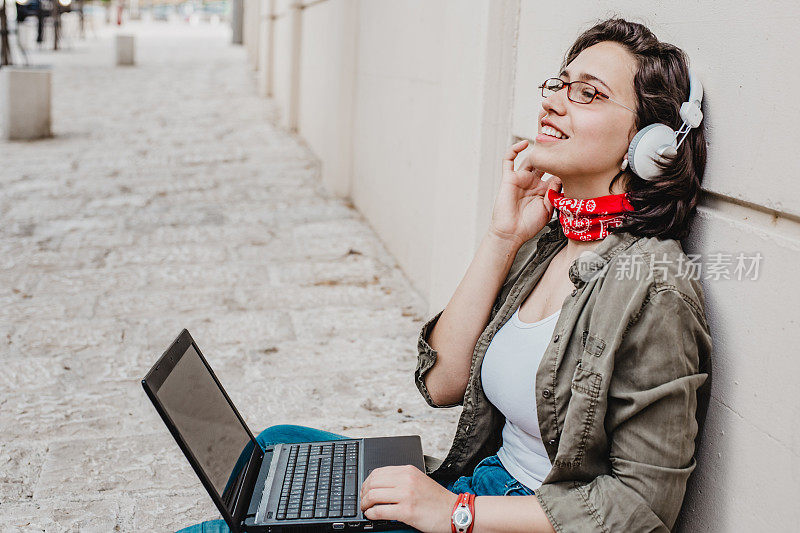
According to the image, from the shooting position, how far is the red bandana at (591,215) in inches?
69.9

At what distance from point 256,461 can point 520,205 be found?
934mm

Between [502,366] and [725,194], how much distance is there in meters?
0.60

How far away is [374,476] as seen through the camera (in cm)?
179

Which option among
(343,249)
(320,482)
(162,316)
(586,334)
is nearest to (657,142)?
(586,334)

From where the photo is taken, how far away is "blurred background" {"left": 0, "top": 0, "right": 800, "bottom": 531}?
166 centimetres

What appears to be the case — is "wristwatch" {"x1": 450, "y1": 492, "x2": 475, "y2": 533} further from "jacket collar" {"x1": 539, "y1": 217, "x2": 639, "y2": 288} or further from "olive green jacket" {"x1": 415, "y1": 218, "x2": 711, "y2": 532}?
"jacket collar" {"x1": 539, "y1": 217, "x2": 639, "y2": 288}

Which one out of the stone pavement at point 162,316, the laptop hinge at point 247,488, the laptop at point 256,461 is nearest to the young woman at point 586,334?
the laptop at point 256,461

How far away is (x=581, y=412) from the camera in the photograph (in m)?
1.60

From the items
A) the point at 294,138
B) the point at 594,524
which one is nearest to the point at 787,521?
the point at 594,524

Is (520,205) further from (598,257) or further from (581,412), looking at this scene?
(581,412)

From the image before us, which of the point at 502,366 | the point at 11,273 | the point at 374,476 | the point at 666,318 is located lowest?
the point at 11,273

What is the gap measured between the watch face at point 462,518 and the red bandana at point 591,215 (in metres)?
0.62

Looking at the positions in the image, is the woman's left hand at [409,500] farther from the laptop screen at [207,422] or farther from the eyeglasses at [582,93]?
the eyeglasses at [582,93]

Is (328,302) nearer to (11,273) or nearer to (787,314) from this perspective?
(11,273)
